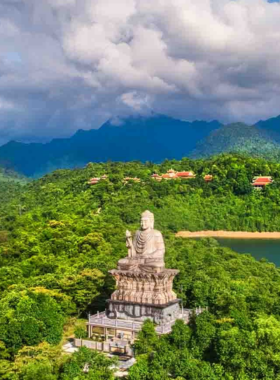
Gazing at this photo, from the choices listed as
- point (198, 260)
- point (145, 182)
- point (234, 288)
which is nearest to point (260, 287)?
point (234, 288)

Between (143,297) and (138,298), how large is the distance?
23 cm

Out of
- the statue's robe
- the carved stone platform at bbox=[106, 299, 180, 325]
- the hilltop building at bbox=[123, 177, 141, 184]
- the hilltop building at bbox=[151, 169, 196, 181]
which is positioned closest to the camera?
the carved stone platform at bbox=[106, 299, 180, 325]

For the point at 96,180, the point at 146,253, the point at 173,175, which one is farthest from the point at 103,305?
the point at 173,175

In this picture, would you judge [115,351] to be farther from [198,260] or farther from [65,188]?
[65,188]

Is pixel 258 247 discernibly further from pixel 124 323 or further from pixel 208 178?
pixel 124 323

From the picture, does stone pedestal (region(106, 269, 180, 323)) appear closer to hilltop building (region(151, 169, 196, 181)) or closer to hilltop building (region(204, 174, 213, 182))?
hilltop building (region(151, 169, 196, 181))

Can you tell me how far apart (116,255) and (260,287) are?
1068 cm

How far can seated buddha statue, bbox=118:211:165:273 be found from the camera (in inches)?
933

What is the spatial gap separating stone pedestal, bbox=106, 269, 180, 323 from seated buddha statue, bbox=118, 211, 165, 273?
0.85ft

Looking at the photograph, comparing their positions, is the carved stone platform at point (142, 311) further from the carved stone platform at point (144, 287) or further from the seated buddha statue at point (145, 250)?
the seated buddha statue at point (145, 250)

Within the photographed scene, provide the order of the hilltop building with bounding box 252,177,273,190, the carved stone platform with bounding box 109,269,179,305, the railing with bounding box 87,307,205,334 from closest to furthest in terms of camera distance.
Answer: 1. the railing with bounding box 87,307,205,334
2. the carved stone platform with bounding box 109,269,179,305
3. the hilltop building with bounding box 252,177,273,190

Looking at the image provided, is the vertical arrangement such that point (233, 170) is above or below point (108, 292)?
above

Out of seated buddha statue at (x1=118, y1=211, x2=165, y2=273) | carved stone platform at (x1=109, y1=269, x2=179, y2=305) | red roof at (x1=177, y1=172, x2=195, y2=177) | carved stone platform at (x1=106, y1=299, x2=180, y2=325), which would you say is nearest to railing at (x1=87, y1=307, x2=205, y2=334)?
carved stone platform at (x1=106, y1=299, x2=180, y2=325)

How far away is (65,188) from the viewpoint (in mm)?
90812
